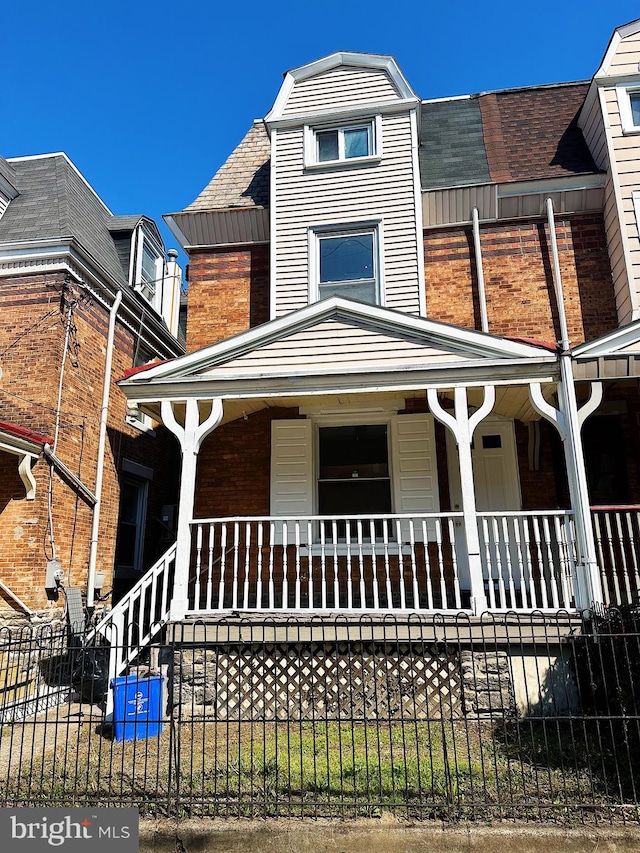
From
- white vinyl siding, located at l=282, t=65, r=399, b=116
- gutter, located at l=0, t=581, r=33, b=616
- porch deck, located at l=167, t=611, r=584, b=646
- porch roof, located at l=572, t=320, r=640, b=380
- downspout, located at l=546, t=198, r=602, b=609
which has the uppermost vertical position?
white vinyl siding, located at l=282, t=65, r=399, b=116

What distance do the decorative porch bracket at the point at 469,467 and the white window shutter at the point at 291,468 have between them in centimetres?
275

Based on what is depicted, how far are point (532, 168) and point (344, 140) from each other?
344 cm

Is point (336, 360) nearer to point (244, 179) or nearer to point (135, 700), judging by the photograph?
point (135, 700)

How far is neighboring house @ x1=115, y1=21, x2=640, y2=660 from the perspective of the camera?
7762 millimetres

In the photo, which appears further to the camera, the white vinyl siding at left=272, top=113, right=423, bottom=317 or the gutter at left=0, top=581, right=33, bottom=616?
the white vinyl siding at left=272, top=113, right=423, bottom=317

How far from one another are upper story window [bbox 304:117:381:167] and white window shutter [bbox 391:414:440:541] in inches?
203

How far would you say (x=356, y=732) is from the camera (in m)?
6.40

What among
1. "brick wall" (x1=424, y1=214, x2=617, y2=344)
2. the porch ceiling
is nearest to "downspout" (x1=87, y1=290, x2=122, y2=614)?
the porch ceiling

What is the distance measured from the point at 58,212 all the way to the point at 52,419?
14.3 ft

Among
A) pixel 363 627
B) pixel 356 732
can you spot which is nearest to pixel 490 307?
pixel 363 627

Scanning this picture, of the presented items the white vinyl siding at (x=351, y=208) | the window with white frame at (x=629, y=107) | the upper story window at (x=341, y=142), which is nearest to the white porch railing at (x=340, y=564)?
the white vinyl siding at (x=351, y=208)

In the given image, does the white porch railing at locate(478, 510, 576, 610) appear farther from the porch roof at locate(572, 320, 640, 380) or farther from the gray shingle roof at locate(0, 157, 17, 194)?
the gray shingle roof at locate(0, 157, 17, 194)

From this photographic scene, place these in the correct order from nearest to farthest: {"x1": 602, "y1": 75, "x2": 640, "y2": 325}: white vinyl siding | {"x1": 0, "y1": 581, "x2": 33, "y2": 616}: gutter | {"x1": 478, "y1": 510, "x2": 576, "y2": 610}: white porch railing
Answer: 1. {"x1": 478, "y1": 510, "x2": 576, "y2": 610}: white porch railing
2. {"x1": 0, "y1": 581, "x2": 33, "y2": 616}: gutter
3. {"x1": 602, "y1": 75, "x2": 640, "y2": 325}: white vinyl siding

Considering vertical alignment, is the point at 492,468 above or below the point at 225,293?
below
